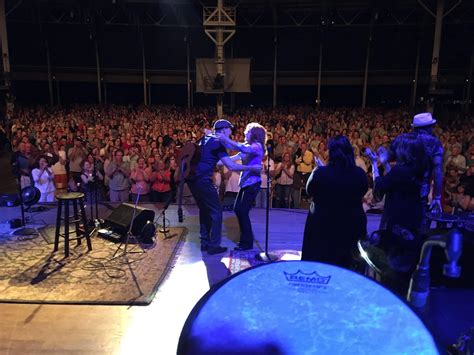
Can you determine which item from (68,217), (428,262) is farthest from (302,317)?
(68,217)

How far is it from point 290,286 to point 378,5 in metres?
18.9

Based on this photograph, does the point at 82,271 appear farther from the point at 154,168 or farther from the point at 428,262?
the point at 428,262

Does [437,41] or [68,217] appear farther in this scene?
[437,41]

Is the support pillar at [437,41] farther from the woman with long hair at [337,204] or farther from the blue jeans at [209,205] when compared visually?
the woman with long hair at [337,204]

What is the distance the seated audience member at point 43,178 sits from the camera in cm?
680

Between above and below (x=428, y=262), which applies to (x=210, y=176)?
below

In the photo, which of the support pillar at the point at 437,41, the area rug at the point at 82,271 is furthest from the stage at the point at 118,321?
the support pillar at the point at 437,41

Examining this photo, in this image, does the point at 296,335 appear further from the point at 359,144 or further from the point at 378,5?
the point at 378,5

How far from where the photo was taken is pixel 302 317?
1.27 meters

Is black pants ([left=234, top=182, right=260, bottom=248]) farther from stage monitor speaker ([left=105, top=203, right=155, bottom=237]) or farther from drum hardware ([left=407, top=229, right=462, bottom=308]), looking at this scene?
drum hardware ([left=407, top=229, right=462, bottom=308])

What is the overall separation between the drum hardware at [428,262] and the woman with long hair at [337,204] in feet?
5.12

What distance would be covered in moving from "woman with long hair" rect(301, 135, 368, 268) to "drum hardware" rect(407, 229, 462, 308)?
1.56m

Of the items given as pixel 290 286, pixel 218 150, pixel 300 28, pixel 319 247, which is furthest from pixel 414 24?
pixel 290 286

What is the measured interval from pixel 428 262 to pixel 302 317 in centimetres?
57
